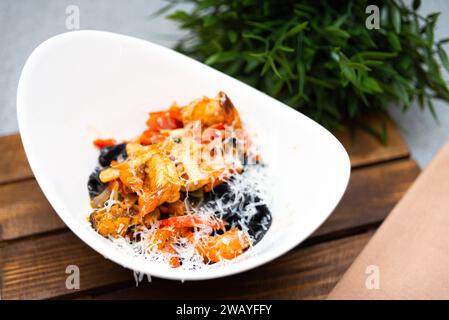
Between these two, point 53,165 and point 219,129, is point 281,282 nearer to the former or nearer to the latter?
point 219,129

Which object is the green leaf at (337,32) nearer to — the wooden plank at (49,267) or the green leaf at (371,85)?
the green leaf at (371,85)

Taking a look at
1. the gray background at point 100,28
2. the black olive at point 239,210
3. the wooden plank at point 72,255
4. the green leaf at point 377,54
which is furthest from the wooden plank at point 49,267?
the green leaf at point 377,54

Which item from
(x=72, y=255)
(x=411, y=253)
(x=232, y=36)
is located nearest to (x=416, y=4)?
(x=232, y=36)

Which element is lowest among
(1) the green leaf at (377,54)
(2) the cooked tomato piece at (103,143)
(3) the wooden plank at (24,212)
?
(3) the wooden plank at (24,212)

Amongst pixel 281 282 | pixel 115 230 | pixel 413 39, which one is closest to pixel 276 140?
pixel 281 282

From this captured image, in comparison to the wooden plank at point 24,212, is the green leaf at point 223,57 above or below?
above

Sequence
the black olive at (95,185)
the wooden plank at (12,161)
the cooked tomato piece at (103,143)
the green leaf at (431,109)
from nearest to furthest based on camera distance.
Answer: the black olive at (95,185)
the cooked tomato piece at (103,143)
the wooden plank at (12,161)
the green leaf at (431,109)

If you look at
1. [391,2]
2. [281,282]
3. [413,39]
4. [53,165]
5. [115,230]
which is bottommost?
[281,282]

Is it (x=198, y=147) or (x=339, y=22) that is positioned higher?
(x=339, y=22)
